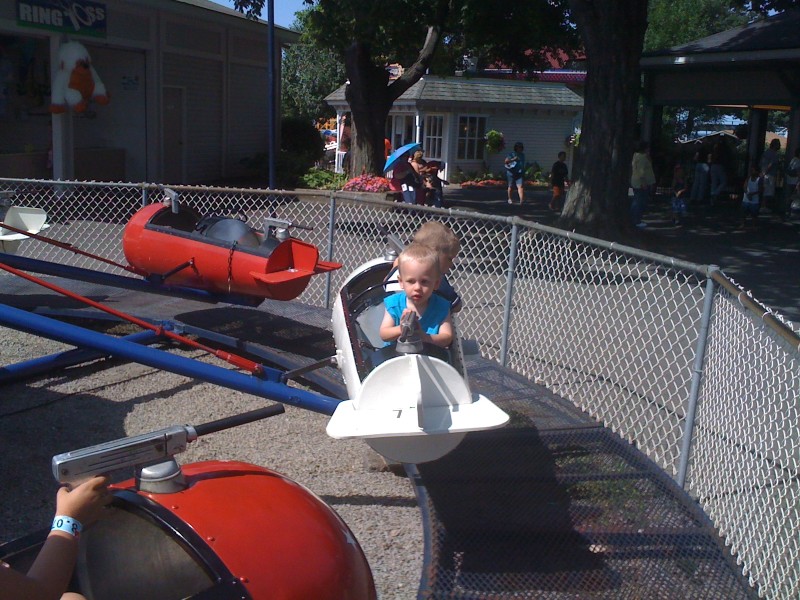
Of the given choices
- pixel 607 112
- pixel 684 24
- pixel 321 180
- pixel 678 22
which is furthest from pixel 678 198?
pixel 684 24

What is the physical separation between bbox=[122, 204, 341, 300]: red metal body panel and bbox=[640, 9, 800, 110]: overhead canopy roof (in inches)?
587

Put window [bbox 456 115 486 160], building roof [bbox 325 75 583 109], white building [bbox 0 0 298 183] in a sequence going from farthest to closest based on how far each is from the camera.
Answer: window [bbox 456 115 486 160] → building roof [bbox 325 75 583 109] → white building [bbox 0 0 298 183]

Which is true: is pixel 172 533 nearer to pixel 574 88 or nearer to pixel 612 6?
pixel 612 6

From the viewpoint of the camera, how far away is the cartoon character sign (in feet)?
50.1

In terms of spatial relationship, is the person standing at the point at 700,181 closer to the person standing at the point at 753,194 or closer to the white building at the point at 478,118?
the person standing at the point at 753,194

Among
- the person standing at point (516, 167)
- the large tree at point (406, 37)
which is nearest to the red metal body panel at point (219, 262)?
the large tree at point (406, 37)

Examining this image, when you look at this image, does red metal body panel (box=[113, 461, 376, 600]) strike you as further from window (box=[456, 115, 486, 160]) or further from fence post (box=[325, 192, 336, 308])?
window (box=[456, 115, 486, 160])

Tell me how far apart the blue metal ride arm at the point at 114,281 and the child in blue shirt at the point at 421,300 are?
276 centimetres

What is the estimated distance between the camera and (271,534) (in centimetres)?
240

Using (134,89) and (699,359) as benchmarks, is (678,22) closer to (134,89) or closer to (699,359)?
(134,89)

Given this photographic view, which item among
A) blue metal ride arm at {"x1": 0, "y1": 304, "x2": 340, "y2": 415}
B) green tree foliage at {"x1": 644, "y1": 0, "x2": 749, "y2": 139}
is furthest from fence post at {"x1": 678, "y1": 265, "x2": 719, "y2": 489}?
green tree foliage at {"x1": 644, "y1": 0, "x2": 749, "y2": 139}

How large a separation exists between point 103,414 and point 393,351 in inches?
102

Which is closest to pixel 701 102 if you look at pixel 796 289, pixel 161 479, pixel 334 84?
pixel 796 289

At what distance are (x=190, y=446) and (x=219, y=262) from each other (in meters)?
1.79
